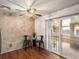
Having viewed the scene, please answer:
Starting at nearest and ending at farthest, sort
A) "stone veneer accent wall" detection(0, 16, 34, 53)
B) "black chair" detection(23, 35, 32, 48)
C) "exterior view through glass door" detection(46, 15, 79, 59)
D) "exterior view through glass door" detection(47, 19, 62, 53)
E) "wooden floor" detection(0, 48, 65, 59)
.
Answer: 1. "exterior view through glass door" detection(46, 15, 79, 59)
2. "wooden floor" detection(0, 48, 65, 59)
3. "exterior view through glass door" detection(47, 19, 62, 53)
4. "stone veneer accent wall" detection(0, 16, 34, 53)
5. "black chair" detection(23, 35, 32, 48)

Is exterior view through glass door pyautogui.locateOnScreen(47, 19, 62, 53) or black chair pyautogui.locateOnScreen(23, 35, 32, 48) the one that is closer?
exterior view through glass door pyautogui.locateOnScreen(47, 19, 62, 53)

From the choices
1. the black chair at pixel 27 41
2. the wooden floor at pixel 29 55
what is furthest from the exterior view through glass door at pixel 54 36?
the black chair at pixel 27 41

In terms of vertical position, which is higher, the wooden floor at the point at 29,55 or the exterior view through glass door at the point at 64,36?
the exterior view through glass door at the point at 64,36

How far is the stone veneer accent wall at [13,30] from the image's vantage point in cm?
518

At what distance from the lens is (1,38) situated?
5062mm

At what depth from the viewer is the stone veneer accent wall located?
5178 millimetres

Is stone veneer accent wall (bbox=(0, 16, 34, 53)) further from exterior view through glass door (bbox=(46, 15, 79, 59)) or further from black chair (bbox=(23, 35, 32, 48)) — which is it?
exterior view through glass door (bbox=(46, 15, 79, 59))

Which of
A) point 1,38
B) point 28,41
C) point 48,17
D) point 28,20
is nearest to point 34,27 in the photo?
point 28,20

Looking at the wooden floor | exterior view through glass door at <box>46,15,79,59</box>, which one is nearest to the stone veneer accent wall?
the wooden floor

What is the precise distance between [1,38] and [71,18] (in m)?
3.76

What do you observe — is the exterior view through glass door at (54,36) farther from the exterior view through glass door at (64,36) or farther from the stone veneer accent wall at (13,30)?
the stone veneer accent wall at (13,30)

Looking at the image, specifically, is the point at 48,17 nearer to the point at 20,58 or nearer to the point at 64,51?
the point at 64,51

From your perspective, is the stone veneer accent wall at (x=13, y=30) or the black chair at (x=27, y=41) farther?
the black chair at (x=27, y=41)

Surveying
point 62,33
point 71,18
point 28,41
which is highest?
point 71,18
